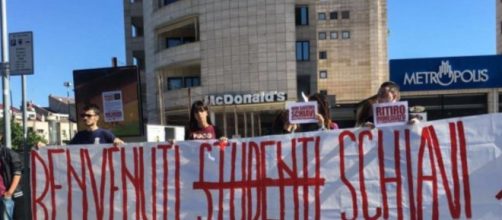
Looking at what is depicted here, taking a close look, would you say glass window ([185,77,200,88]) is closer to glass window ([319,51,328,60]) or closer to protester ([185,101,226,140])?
glass window ([319,51,328,60])

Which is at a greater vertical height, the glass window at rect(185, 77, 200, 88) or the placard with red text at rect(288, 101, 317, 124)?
the glass window at rect(185, 77, 200, 88)

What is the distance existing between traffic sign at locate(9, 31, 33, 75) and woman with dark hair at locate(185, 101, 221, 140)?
141 inches

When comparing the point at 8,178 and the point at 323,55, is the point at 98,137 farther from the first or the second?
the point at 323,55

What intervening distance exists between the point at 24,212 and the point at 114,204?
1077 millimetres

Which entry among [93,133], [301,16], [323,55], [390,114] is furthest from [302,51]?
[390,114]

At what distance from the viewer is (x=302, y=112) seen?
18.3ft

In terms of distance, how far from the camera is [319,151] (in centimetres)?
541

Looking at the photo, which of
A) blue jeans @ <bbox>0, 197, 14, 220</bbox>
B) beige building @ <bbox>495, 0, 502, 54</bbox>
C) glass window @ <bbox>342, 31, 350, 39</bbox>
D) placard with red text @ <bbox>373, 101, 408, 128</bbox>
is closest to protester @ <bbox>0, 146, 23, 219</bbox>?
blue jeans @ <bbox>0, 197, 14, 220</bbox>

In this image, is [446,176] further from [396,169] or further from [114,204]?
[114,204]

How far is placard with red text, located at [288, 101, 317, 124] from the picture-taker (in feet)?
18.2

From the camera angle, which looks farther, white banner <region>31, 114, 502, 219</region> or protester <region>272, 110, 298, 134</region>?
protester <region>272, 110, 298, 134</region>

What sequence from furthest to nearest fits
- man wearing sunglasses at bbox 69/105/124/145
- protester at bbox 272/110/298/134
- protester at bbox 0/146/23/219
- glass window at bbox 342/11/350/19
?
glass window at bbox 342/11/350/19 < protester at bbox 272/110/298/134 < protester at bbox 0/146/23/219 < man wearing sunglasses at bbox 69/105/124/145

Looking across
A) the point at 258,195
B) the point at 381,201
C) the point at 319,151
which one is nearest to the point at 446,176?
the point at 381,201

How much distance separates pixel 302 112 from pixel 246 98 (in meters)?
30.9
